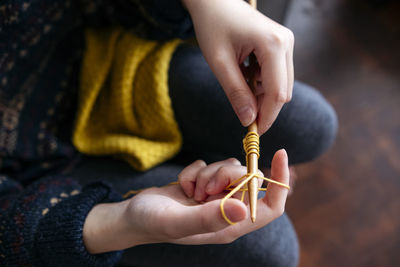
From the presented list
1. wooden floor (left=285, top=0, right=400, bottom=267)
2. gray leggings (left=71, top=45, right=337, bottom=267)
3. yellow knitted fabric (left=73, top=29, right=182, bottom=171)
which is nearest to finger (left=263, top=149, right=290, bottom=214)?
gray leggings (left=71, top=45, right=337, bottom=267)

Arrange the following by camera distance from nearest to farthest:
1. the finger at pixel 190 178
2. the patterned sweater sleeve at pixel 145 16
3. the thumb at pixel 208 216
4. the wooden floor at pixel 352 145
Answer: the thumb at pixel 208 216
the finger at pixel 190 178
the patterned sweater sleeve at pixel 145 16
the wooden floor at pixel 352 145

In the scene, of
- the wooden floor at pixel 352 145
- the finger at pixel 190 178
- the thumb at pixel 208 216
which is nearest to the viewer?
the thumb at pixel 208 216

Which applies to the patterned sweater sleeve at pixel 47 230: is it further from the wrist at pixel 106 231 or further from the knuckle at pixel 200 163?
the knuckle at pixel 200 163

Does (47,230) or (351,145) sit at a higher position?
(47,230)

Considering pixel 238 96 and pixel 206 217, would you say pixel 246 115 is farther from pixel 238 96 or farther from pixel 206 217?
pixel 206 217

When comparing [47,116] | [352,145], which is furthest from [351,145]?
[47,116]

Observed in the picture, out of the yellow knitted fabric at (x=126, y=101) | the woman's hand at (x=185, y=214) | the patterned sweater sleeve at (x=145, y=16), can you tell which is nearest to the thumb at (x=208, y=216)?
the woman's hand at (x=185, y=214)

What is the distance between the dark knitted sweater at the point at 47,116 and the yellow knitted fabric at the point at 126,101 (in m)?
0.03

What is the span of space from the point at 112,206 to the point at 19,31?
0.33 meters

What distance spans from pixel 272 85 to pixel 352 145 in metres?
0.70

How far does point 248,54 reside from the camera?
405 mm

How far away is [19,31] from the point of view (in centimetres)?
51

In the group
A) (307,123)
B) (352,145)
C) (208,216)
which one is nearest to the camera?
(208,216)

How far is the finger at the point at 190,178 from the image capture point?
39 centimetres
